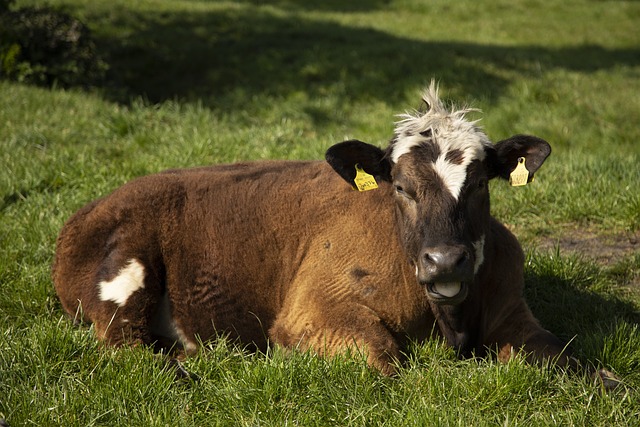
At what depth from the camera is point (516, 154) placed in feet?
17.7

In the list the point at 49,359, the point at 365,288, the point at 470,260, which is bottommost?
the point at 49,359

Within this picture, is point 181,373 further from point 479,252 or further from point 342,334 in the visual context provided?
point 479,252

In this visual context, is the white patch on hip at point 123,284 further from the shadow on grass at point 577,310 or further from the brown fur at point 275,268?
the shadow on grass at point 577,310

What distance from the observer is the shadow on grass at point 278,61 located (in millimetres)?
13898

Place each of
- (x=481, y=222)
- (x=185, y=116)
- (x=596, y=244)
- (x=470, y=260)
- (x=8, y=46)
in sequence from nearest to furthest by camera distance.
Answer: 1. (x=470, y=260)
2. (x=481, y=222)
3. (x=596, y=244)
4. (x=185, y=116)
5. (x=8, y=46)

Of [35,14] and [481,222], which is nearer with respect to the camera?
[481,222]

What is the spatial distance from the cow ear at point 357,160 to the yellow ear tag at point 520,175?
889 millimetres

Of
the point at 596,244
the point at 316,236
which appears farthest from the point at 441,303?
the point at 596,244

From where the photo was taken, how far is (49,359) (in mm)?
4867

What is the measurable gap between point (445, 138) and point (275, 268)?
63.9 inches

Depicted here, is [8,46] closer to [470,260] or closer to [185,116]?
[185,116]

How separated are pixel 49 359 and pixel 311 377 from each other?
1724 mm

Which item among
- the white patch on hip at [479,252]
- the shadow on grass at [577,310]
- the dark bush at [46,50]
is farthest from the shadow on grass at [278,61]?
the white patch on hip at [479,252]

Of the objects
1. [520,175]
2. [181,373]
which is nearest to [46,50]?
[181,373]
